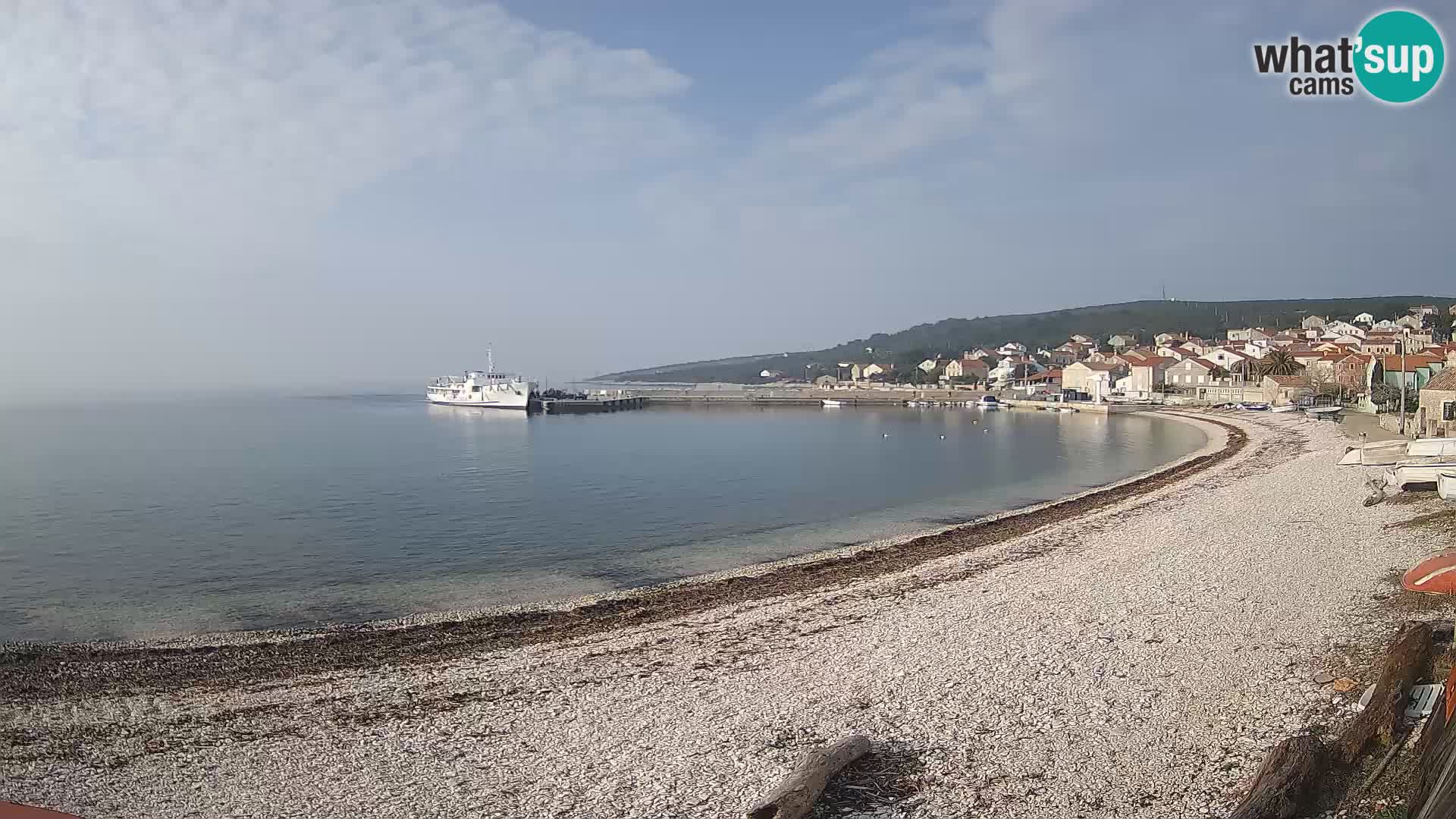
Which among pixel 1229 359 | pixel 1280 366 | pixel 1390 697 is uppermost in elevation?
pixel 1229 359

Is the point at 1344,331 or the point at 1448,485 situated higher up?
the point at 1344,331

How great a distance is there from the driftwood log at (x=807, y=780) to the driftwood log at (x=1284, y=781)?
238 centimetres

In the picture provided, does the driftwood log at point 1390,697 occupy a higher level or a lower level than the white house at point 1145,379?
lower

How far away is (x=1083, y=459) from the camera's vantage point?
3522 centimetres

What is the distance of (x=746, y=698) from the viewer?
7914 millimetres

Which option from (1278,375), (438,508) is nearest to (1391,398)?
(1278,375)

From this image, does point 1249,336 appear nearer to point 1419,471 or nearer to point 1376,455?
point 1376,455

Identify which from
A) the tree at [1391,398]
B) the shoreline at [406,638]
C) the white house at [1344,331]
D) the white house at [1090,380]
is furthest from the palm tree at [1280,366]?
the shoreline at [406,638]

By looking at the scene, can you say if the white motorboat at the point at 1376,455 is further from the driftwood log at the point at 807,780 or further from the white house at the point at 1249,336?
the white house at the point at 1249,336

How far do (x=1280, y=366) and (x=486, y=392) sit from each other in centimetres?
6962

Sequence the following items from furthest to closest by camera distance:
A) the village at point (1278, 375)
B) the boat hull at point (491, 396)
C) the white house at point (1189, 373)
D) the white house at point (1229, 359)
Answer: the boat hull at point (491, 396)
the white house at point (1229, 359)
the white house at point (1189, 373)
the village at point (1278, 375)

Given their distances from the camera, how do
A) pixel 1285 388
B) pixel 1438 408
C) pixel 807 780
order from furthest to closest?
1. pixel 1285 388
2. pixel 1438 408
3. pixel 807 780

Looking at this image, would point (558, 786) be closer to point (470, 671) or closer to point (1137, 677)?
point (470, 671)

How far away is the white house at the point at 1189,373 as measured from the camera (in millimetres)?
76562
